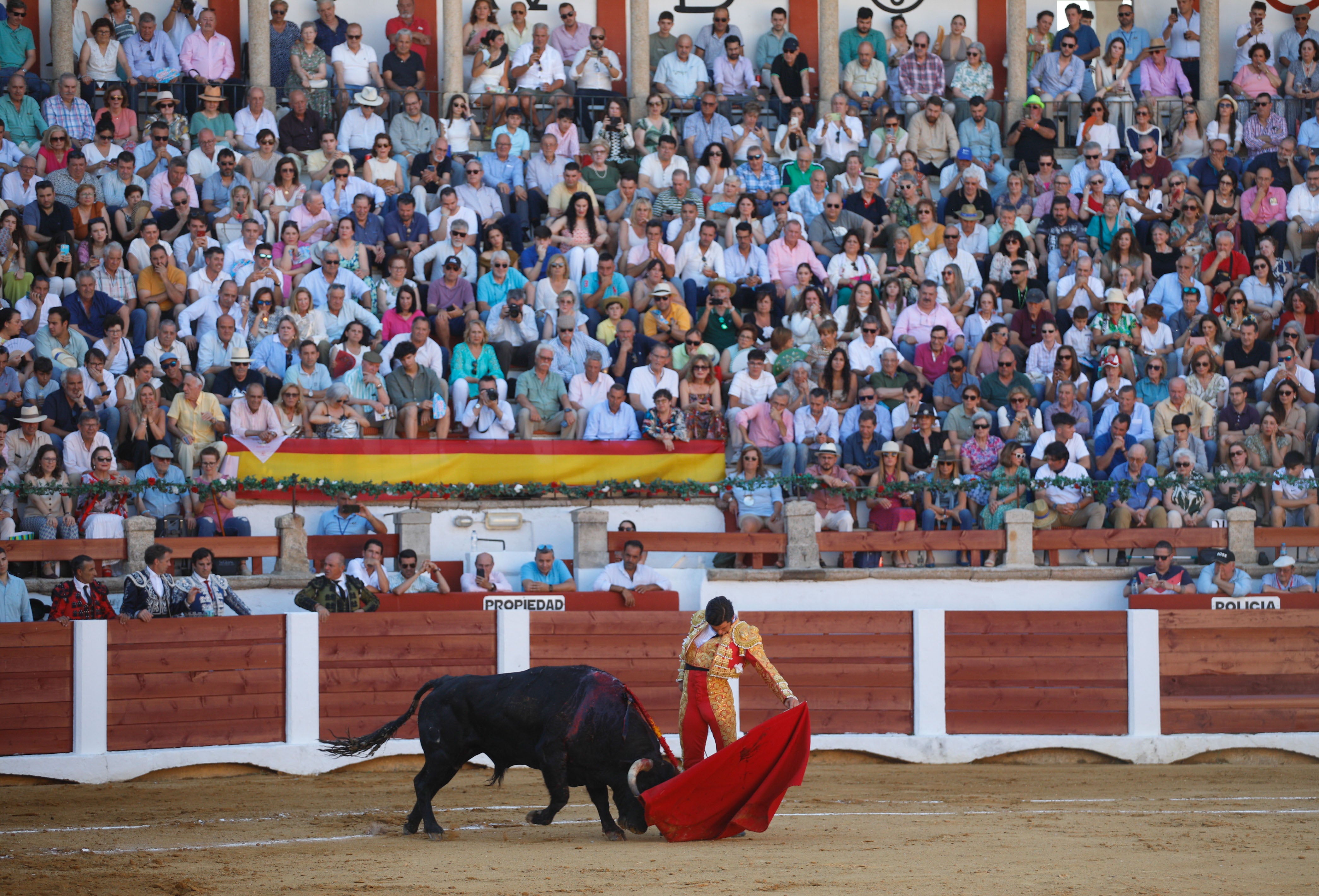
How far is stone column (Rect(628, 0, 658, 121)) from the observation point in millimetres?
17375

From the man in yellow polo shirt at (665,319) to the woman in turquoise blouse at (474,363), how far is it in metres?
1.45

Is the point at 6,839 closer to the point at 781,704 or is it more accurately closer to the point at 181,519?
the point at 181,519

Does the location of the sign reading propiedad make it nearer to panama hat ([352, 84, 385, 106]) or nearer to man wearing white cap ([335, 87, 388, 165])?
man wearing white cap ([335, 87, 388, 165])

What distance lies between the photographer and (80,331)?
12.8 meters

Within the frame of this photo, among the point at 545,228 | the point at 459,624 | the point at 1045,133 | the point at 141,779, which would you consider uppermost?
the point at 1045,133

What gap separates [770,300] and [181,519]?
17.2 feet

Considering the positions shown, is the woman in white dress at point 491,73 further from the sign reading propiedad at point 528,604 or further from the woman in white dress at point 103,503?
the sign reading propiedad at point 528,604

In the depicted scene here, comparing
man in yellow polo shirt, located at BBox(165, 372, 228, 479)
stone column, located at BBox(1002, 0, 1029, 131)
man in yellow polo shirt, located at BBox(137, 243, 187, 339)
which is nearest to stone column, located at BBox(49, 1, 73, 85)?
man in yellow polo shirt, located at BBox(137, 243, 187, 339)

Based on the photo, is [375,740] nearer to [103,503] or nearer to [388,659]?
[388,659]

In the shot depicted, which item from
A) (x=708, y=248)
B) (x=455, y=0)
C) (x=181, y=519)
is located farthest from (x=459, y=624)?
(x=455, y=0)

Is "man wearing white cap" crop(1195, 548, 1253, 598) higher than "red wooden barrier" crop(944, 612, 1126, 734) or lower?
higher

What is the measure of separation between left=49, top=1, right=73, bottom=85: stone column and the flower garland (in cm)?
617

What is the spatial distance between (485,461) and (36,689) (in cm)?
372

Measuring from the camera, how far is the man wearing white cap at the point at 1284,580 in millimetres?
12094
